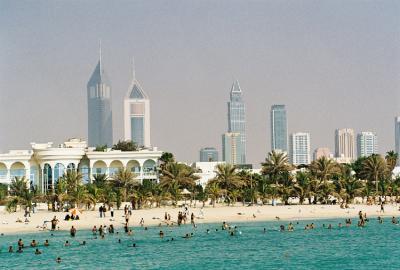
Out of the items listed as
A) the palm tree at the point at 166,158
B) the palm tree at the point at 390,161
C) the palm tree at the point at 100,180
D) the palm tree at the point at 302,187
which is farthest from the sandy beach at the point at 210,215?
the palm tree at the point at 390,161

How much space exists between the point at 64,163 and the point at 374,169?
38.5 meters

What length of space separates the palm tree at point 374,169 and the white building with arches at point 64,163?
87.1 ft

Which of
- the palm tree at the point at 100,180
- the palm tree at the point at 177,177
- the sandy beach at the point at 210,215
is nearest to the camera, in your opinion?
the sandy beach at the point at 210,215

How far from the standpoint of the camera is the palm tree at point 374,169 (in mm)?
96250

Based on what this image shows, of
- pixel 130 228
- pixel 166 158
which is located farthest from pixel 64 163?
pixel 130 228

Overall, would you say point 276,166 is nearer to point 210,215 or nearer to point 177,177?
point 177,177

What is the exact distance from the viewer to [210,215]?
72.9 m

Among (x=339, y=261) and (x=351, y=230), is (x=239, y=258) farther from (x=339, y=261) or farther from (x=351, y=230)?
(x=351, y=230)

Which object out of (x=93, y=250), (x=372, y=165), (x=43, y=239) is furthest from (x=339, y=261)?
(x=372, y=165)

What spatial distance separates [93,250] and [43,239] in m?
8.46

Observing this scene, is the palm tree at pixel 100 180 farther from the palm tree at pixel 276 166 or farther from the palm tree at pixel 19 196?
the palm tree at pixel 276 166

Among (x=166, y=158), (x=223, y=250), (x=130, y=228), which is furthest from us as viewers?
(x=166, y=158)

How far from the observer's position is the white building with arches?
301ft

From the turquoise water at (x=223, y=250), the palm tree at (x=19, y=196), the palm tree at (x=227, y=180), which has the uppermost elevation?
the palm tree at (x=227, y=180)
